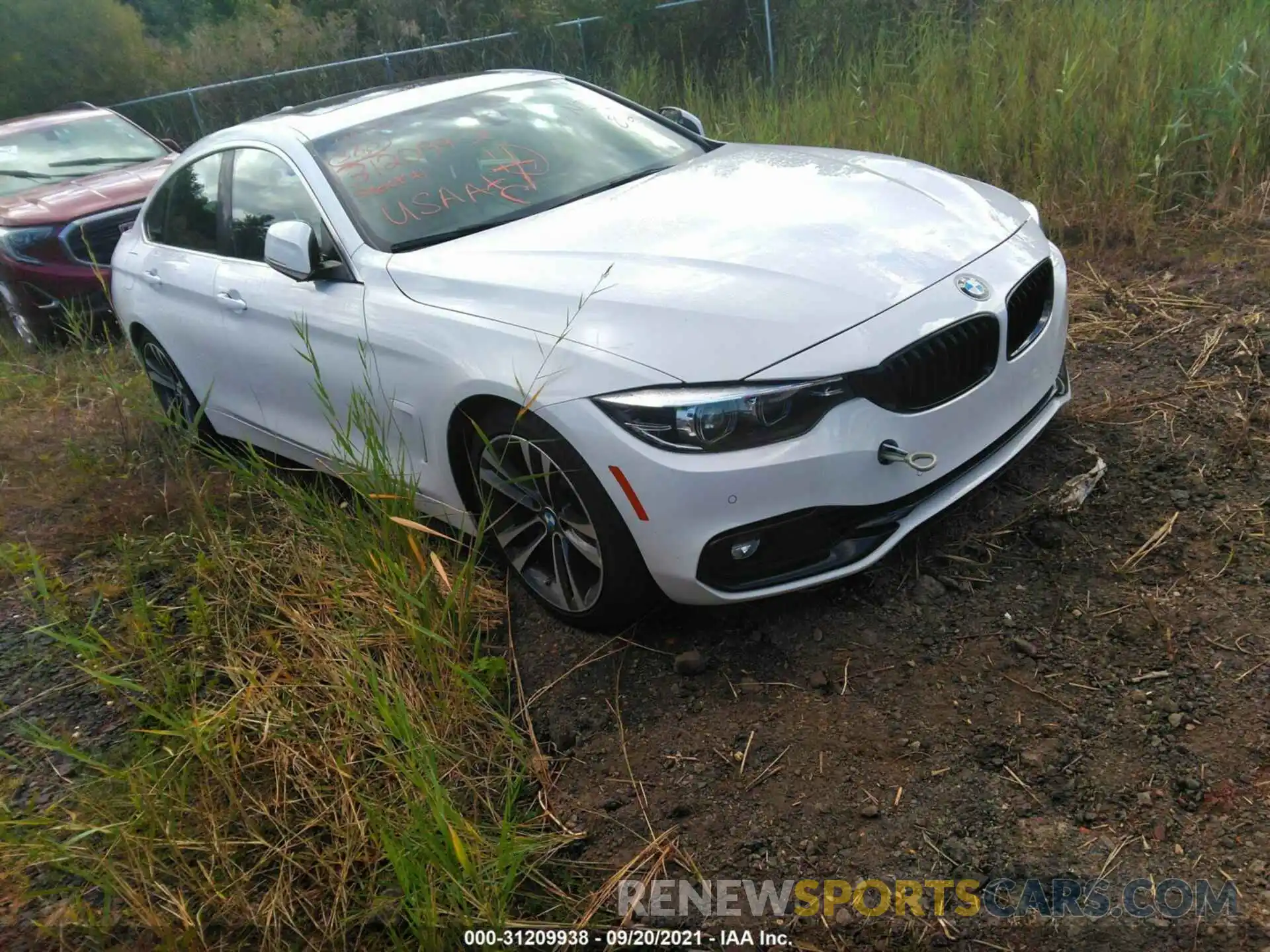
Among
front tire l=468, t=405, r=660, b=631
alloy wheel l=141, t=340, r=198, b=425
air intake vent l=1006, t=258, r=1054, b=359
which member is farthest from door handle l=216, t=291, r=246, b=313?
air intake vent l=1006, t=258, r=1054, b=359

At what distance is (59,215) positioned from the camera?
7270mm

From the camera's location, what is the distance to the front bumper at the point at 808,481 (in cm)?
257

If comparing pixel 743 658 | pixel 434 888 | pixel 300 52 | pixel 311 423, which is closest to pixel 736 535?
pixel 743 658

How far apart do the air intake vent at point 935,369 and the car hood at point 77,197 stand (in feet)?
21.9

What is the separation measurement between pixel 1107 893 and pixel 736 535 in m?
1.15

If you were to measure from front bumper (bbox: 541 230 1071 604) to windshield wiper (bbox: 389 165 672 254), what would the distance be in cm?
102

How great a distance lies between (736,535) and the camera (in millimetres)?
2625

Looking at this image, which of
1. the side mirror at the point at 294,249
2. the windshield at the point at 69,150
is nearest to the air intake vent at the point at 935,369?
the side mirror at the point at 294,249

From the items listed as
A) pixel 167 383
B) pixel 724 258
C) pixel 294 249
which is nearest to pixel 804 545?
pixel 724 258

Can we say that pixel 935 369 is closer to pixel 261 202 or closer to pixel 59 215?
pixel 261 202

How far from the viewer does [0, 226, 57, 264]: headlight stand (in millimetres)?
7172

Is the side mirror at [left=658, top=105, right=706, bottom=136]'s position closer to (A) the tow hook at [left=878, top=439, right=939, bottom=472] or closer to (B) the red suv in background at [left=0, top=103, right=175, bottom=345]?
(A) the tow hook at [left=878, top=439, right=939, bottom=472]

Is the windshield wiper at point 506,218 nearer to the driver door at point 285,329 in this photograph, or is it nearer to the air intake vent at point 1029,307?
the driver door at point 285,329

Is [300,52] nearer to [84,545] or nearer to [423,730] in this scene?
[84,545]
